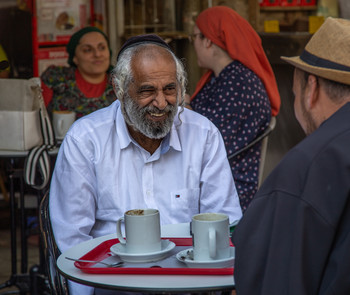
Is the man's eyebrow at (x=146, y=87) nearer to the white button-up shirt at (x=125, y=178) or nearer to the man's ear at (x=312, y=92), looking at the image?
the white button-up shirt at (x=125, y=178)

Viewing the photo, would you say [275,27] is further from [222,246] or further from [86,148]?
[222,246]

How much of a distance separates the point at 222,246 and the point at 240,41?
2.61 meters

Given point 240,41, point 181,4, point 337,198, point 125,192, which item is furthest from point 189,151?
point 181,4

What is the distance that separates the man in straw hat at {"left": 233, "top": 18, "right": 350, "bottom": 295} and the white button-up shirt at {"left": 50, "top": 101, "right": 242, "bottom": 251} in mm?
954

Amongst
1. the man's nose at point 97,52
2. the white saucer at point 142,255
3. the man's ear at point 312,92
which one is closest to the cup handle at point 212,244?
the white saucer at point 142,255

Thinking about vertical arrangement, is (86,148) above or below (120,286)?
above

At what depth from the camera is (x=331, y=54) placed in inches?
65.6

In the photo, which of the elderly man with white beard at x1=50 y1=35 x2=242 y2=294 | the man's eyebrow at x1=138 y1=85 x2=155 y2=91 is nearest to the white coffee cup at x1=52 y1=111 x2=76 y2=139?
the elderly man with white beard at x1=50 y1=35 x2=242 y2=294

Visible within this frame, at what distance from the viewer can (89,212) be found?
2.42 metres

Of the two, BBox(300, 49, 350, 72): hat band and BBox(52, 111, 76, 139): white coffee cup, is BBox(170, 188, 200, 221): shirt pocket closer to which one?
BBox(300, 49, 350, 72): hat band

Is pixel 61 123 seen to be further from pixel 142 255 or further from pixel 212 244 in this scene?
pixel 212 244

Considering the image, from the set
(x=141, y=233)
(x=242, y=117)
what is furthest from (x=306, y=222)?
(x=242, y=117)

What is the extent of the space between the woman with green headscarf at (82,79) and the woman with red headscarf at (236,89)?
920mm

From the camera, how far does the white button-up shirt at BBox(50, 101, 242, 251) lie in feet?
7.89
